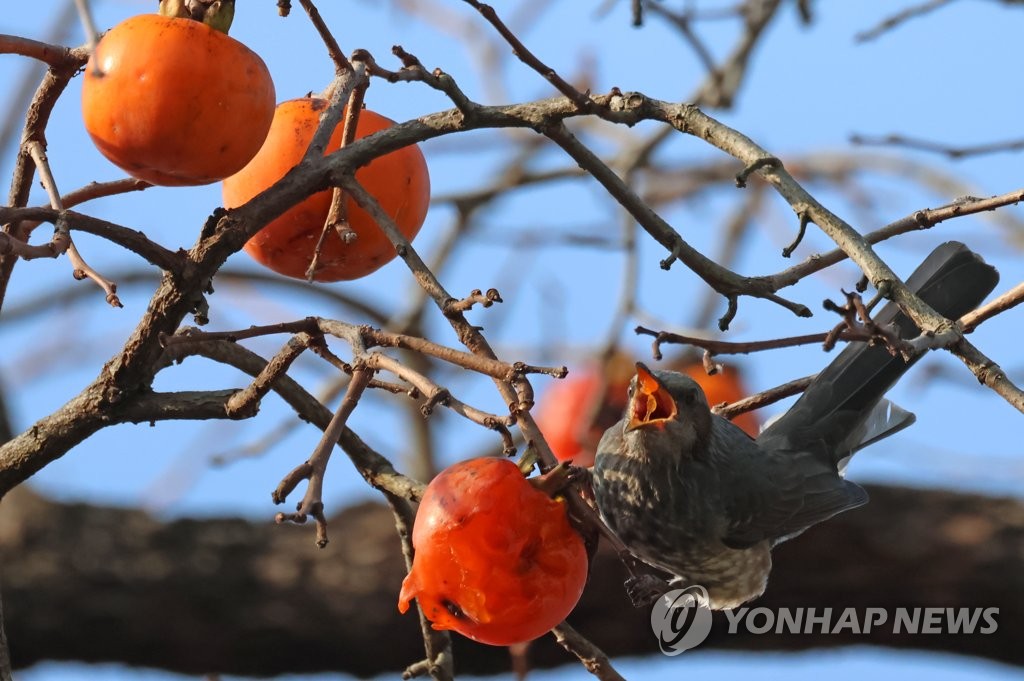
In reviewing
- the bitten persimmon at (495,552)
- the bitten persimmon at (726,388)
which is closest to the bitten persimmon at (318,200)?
the bitten persimmon at (495,552)

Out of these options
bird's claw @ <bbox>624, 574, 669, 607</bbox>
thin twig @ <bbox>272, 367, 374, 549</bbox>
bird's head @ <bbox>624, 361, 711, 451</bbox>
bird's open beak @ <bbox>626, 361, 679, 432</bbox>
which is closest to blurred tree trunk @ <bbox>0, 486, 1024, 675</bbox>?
bird's head @ <bbox>624, 361, 711, 451</bbox>

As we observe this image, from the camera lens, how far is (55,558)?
4.37m

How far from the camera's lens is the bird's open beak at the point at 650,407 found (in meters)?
2.47

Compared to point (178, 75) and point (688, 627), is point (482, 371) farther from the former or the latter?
point (688, 627)

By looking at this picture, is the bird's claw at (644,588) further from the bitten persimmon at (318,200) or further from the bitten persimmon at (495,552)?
the bitten persimmon at (318,200)

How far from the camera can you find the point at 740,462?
2.85m

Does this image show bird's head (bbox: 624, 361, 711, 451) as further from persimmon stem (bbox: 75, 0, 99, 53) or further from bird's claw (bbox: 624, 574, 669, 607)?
persimmon stem (bbox: 75, 0, 99, 53)

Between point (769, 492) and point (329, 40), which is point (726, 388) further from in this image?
point (329, 40)

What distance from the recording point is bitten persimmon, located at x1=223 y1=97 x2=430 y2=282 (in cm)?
196

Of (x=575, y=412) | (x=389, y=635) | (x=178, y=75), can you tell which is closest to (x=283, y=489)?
(x=178, y=75)

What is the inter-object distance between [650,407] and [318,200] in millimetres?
A: 827

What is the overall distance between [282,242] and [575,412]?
224 cm

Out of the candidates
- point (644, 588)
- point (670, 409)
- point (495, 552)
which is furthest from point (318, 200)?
point (670, 409)

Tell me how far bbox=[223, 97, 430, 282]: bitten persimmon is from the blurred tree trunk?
2.51 metres
